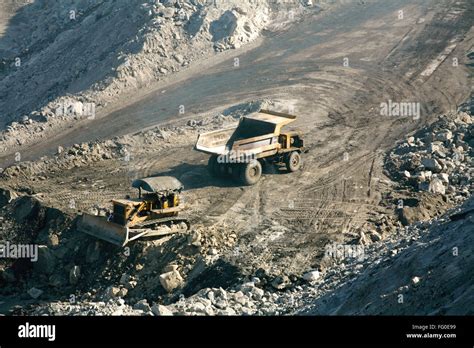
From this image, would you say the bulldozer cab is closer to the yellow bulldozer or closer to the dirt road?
the yellow bulldozer

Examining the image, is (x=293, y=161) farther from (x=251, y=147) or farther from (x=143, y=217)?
(x=143, y=217)

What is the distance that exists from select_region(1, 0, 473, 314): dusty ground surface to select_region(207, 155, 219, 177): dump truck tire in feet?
1.65

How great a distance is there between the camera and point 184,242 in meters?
21.0

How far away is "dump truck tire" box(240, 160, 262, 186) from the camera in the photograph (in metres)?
25.4

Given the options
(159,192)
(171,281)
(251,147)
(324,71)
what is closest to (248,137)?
(251,147)

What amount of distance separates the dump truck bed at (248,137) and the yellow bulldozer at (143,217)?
3528 mm

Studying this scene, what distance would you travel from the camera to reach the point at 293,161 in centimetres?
2684

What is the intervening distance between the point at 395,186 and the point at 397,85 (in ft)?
35.9

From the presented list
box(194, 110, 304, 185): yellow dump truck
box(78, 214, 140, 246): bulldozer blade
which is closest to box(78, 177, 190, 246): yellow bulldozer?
box(78, 214, 140, 246): bulldozer blade

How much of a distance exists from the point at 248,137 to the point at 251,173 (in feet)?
5.66

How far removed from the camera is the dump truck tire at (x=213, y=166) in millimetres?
26000

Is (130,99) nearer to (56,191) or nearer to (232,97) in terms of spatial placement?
(232,97)

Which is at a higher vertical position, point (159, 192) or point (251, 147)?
point (251, 147)
